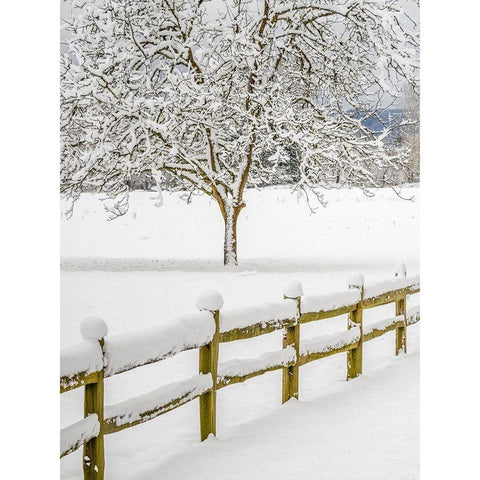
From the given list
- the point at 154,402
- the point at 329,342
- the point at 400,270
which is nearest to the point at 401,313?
the point at 400,270

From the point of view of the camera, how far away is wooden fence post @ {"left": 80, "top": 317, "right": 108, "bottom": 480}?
99.4 inches

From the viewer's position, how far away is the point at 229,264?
801cm

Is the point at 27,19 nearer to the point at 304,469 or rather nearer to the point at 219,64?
the point at 304,469

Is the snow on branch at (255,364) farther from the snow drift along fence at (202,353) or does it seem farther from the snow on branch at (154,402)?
the snow on branch at (154,402)

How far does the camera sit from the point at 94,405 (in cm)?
260

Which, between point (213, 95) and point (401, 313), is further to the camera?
point (213, 95)

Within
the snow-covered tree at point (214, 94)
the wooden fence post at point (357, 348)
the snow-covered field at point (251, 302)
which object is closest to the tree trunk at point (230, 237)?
the snow-covered tree at point (214, 94)

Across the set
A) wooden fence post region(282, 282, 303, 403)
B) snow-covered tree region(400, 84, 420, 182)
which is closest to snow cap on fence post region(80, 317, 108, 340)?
wooden fence post region(282, 282, 303, 403)

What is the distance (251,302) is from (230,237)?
1.30 metres

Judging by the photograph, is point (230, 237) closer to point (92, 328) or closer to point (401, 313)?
point (401, 313)

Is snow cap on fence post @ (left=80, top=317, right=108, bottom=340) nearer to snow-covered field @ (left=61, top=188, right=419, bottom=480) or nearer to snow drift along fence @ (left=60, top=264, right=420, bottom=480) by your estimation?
snow drift along fence @ (left=60, top=264, right=420, bottom=480)

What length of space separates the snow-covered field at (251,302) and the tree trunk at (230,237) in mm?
133

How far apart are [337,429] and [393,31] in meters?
4.23

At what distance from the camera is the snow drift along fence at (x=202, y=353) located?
252 centimetres
